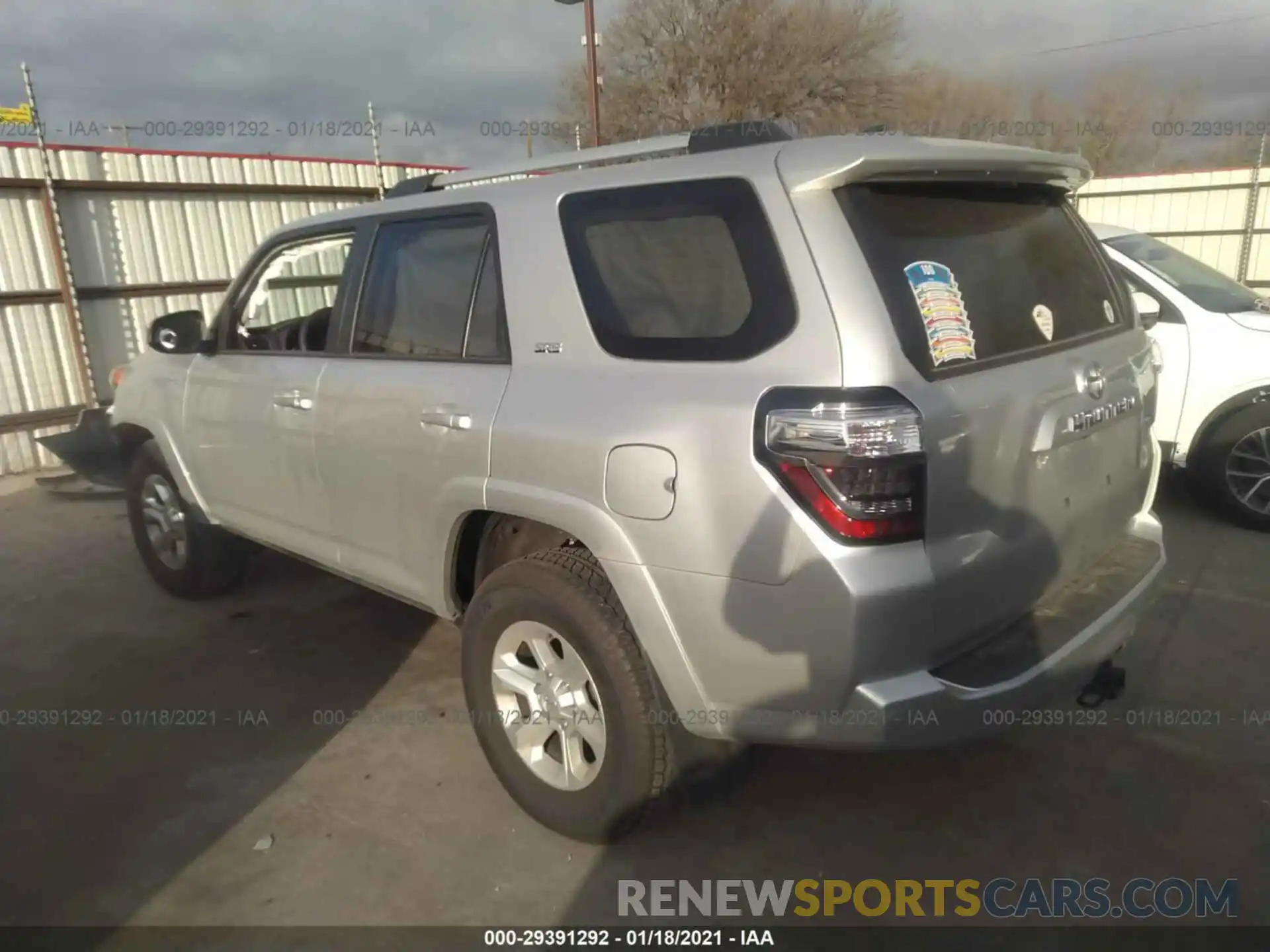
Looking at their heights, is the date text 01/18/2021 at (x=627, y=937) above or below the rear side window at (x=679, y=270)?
below

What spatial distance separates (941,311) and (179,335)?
11.2 ft

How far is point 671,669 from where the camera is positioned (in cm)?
230

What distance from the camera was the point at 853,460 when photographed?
196 cm

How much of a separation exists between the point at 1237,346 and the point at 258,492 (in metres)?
5.26

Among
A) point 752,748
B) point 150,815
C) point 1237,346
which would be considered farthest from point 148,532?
point 1237,346

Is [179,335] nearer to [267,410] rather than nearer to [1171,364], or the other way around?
[267,410]

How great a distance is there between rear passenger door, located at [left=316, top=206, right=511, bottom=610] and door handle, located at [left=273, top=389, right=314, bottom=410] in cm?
→ 9

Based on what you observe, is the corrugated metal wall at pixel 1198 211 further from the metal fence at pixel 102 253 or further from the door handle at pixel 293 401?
the door handle at pixel 293 401

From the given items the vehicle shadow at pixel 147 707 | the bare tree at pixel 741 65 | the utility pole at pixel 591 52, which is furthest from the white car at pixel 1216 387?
the bare tree at pixel 741 65

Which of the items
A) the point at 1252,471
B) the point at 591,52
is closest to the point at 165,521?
the point at 1252,471

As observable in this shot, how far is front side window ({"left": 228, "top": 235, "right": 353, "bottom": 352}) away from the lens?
3.72 meters

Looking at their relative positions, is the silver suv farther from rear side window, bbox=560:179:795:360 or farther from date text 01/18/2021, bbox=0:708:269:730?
date text 01/18/2021, bbox=0:708:269:730

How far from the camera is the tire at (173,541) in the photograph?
14.9ft

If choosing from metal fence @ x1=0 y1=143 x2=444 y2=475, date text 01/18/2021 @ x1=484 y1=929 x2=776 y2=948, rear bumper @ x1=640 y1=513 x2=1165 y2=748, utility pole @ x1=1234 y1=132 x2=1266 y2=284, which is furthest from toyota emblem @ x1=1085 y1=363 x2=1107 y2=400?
utility pole @ x1=1234 y1=132 x2=1266 y2=284
